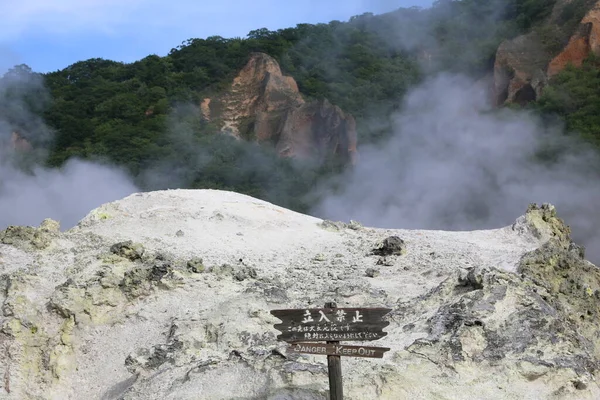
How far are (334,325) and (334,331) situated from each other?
4 cm

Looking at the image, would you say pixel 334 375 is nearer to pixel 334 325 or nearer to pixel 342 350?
pixel 342 350

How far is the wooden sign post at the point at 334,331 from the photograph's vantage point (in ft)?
15.5

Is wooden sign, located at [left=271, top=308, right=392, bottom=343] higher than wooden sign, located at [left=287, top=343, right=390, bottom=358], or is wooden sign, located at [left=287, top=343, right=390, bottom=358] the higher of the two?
wooden sign, located at [left=271, top=308, right=392, bottom=343]

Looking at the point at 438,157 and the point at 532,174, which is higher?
the point at 438,157

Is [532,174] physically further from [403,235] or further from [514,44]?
[403,235]

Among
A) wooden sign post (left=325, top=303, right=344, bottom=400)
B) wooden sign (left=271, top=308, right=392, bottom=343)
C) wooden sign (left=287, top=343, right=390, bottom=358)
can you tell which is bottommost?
wooden sign post (left=325, top=303, right=344, bottom=400)

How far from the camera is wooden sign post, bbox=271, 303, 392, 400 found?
186 inches

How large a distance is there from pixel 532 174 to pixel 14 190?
1284 centimetres

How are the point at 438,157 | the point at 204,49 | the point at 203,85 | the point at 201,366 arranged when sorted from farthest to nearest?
1. the point at 204,49
2. the point at 203,85
3. the point at 438,157
4. the point at 201,366

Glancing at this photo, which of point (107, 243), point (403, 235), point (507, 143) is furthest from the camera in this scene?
point (507, 143)

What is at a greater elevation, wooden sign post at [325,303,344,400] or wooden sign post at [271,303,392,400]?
wooden sign post at [271,303,392,400]

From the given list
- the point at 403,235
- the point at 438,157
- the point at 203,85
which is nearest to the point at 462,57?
the point at 438,157

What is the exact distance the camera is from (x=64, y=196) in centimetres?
1789

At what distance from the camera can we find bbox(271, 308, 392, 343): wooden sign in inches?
186
